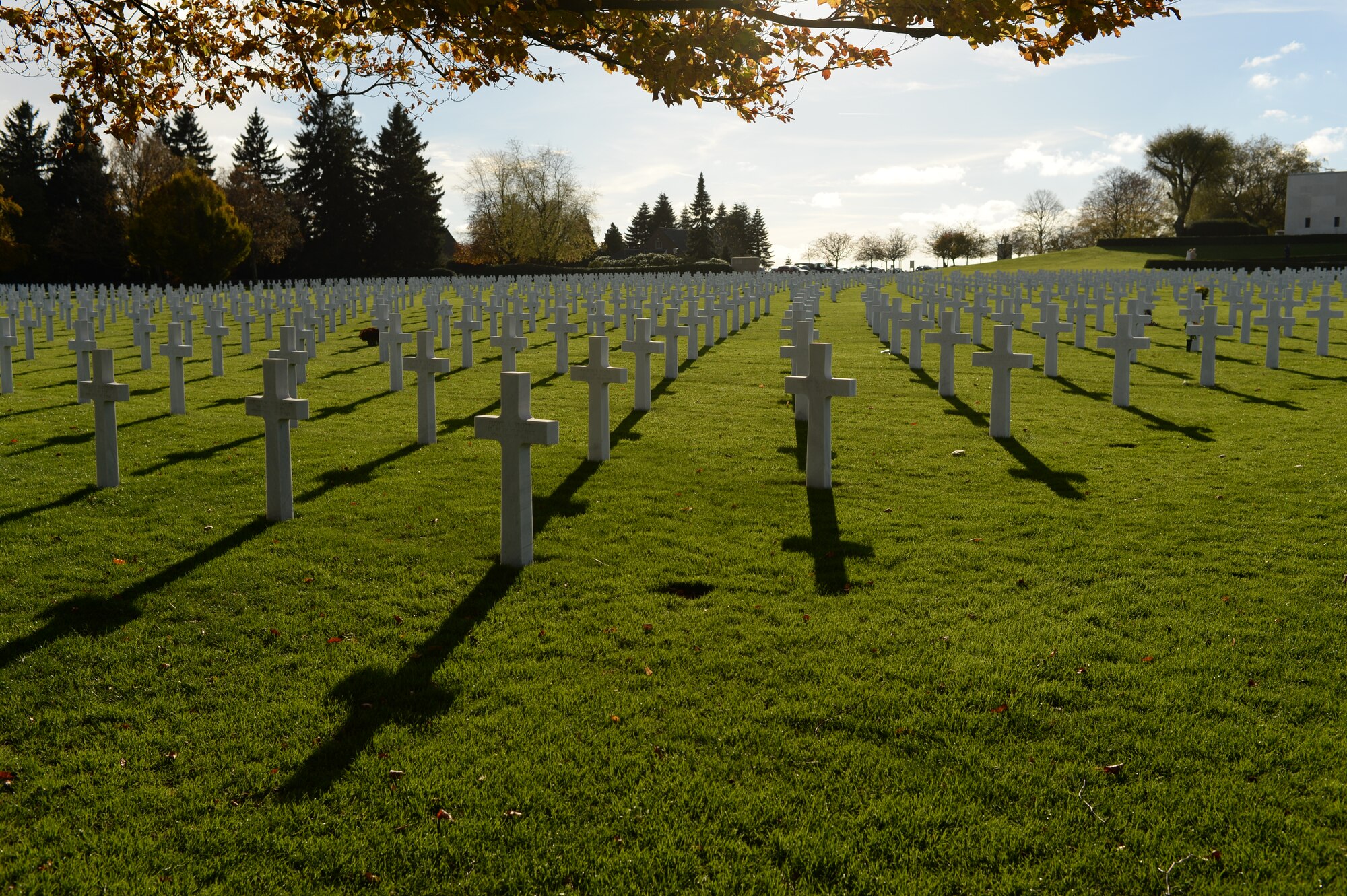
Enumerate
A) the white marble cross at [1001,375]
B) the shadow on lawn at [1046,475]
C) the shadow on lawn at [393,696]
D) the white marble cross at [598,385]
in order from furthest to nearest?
the white marble cross at [1001,375]
the white marble cross at [598,385]
the shadow on lawn at [1046,475]
the shadow on lawn at [393,696]

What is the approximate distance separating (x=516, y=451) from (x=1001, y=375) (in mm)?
6164

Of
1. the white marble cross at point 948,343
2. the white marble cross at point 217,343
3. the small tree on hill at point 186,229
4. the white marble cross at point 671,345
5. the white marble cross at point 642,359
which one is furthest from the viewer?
the small tree on hill at point 186,229

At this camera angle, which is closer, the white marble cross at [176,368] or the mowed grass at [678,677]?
the mowed grass at [678,677]

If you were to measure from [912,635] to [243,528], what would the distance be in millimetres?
4446

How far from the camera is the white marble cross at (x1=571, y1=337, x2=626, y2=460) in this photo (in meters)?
8.22

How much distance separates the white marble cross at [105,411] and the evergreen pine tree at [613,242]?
91761mm

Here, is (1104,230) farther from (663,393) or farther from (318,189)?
(663,393)

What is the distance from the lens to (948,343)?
12578 millimetres

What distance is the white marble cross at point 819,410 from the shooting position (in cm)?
763

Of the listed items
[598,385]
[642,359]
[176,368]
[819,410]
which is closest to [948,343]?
[642,359]

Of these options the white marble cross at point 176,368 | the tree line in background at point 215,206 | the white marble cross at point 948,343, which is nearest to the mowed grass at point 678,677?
the white marble cross at point 176,368

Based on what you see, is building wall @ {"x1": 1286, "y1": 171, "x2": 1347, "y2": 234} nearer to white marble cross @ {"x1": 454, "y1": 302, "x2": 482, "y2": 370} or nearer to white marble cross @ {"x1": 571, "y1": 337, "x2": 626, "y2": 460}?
white marble cross @ {"x1": 454, "y1": 302, "x2": 482, "y2": 370}

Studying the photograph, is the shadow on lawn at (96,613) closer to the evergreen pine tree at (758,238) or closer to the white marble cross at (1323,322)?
the white marble cross at (1323,322)

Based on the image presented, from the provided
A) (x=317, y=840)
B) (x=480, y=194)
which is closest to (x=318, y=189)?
(x=480, y=194)
